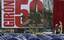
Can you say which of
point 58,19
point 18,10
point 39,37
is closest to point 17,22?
point 18,10

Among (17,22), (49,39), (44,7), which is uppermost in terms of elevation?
(44,7)

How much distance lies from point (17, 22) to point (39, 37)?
20.4 inches

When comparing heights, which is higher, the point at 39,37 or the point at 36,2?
the point at 36,2

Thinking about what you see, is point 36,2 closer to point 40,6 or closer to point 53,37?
point 40,6

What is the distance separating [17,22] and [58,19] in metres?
0.80

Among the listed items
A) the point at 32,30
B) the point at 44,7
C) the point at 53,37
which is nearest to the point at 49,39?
the point at 53,37

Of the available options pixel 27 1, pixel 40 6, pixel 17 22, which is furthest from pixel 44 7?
pixel 17 22

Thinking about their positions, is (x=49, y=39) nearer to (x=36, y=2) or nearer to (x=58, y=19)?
(x=58, y=19)

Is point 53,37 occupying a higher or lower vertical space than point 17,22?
lower

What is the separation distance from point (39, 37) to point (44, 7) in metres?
0.59

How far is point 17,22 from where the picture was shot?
4.03 meters

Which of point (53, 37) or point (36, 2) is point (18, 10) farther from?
point (53, 37)

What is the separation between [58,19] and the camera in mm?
4008

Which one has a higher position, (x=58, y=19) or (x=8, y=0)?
(x=8, y=0)
